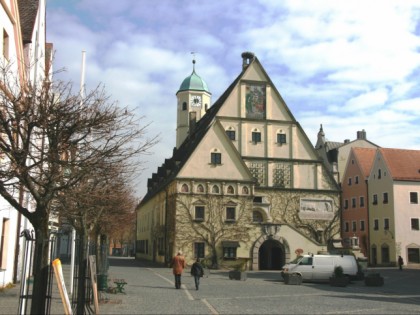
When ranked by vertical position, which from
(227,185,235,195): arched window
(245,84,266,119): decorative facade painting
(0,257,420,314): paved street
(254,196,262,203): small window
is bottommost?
(0,257,420,314): paved street

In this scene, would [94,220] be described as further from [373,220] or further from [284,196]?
[373,220]

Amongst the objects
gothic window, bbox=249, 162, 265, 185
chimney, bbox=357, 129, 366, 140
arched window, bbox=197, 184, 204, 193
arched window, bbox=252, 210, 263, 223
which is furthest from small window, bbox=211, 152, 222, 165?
chimney, bbox=357, 129, 366, 140

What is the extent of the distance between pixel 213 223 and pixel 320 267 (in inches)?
573

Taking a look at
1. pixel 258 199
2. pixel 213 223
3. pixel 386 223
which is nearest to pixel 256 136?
pixel 258 199

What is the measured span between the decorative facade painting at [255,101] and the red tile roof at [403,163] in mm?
18558

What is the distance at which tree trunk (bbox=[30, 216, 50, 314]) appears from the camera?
29.4 ft

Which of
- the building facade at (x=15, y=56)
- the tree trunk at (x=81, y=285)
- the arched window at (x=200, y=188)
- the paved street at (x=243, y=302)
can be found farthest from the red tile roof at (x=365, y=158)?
the tree trunk at (x=81, y=285)

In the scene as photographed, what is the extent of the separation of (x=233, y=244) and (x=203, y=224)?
2.91 m

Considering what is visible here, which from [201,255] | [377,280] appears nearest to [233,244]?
[201,255]

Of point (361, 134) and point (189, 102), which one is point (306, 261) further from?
point (361, 134)

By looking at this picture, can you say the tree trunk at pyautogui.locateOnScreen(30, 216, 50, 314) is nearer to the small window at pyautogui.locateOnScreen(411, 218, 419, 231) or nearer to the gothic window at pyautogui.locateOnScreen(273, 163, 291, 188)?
the gothic window at pyautogui.locateOnScreen(273, 163, 291, 188)

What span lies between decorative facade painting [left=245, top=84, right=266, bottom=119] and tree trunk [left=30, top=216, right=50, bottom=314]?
3824 centimetres

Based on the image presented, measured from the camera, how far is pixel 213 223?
43438 millimetres

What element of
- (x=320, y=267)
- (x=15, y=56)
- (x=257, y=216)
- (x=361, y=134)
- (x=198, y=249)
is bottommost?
(x=320, y=267)
